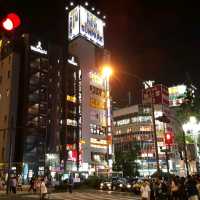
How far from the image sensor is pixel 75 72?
94.8 meters

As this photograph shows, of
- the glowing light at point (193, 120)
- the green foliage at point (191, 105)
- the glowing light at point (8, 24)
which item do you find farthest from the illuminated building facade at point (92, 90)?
the glowing light at point (8, 24)

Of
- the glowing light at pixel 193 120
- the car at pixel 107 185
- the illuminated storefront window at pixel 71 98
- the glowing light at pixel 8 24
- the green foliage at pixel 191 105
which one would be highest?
the illuminated storefront window at pixel 71 98

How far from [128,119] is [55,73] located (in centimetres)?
4907

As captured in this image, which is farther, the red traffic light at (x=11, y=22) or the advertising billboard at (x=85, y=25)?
the advertising billboard at (x=85, y=25)

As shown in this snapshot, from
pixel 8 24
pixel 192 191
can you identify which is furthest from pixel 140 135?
pixel 8 24

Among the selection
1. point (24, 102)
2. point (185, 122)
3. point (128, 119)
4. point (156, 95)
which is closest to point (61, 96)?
point (24, 102)

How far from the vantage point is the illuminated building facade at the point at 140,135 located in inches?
4649

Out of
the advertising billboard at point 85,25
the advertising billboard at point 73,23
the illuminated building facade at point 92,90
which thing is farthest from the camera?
the advertising billboard at point 73,23

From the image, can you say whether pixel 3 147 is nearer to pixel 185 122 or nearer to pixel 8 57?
pixel 8 57

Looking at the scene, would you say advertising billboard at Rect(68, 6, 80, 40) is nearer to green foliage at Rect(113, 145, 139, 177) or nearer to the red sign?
green foliage at Rect(113, 145, 139, 177)

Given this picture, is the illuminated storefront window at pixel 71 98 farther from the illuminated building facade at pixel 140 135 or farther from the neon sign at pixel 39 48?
the illuminated building facade at pixel 140 135

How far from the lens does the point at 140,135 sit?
122 m

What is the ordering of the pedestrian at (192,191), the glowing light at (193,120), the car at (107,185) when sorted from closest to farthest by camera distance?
the pedestrian at (192,191), the glowing light at (193,120), the car at (107,185)

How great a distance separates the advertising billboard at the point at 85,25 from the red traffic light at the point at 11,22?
324ft
